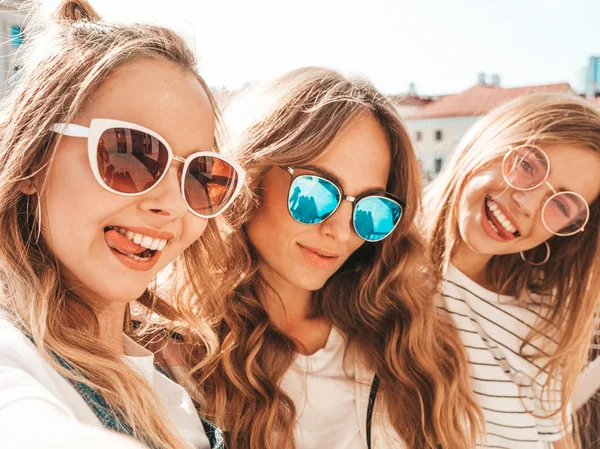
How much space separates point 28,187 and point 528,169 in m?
2.18

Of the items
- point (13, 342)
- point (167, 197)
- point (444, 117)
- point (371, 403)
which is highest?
point (167, 197)

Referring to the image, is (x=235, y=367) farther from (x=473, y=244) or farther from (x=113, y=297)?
(x=473, y=244)

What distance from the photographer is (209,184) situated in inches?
58.6

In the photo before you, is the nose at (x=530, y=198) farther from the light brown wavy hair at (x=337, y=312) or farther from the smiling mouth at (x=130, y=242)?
the smiling mouth at (x=130, y=242)

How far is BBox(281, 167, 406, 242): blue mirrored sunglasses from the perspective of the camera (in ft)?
6.33

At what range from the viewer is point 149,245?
4.59 ft

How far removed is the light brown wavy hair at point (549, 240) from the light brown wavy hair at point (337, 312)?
0.45 metres

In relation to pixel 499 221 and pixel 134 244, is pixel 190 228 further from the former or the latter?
pixel 499 221

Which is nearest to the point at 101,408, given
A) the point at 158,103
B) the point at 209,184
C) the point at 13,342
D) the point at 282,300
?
the point at 13,342

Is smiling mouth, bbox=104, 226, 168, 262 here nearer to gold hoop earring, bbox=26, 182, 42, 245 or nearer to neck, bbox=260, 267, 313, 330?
gold hoop earring, bbox=26, 182, 42, 245

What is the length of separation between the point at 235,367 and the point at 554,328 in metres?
1.88

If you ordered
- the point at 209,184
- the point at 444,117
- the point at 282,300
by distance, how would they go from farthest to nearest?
the point at 444,117 → the point at 282,300 → the point at 209,184

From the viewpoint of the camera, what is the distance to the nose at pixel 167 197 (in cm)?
135

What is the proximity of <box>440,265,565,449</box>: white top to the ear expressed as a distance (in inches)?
79.6
